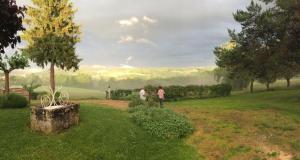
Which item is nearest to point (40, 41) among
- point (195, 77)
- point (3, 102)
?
point (3, 102)

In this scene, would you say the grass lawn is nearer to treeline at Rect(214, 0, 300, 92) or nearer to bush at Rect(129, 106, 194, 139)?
bush at Rect(129, 106, 194, 139)

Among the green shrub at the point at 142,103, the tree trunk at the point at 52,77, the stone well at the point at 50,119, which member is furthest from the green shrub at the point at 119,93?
the stone well at the point at 50,119

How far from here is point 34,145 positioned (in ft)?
61.5

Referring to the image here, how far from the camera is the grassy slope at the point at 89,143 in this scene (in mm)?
18125

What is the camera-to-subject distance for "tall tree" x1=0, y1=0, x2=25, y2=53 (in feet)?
55.8

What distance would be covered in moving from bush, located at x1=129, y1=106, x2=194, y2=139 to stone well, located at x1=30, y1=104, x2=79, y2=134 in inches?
218

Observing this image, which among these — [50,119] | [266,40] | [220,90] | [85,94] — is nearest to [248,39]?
[266,40]

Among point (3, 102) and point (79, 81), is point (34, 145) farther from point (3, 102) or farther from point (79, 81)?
point (79, 81)

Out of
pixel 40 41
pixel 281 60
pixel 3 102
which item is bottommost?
pixel 3 102

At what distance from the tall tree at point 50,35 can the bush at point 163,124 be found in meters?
25.9

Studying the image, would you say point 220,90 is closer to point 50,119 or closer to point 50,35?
point 50,35

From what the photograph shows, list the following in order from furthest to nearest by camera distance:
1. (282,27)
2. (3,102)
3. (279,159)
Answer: (282,27), (3,102), (279,159)

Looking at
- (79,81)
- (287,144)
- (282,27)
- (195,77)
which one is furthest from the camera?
(195,77)

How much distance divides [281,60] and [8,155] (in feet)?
119
